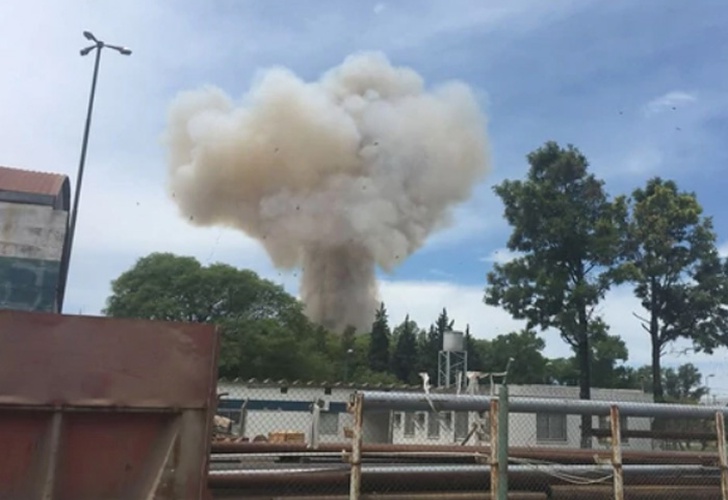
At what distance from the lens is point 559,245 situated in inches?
1367

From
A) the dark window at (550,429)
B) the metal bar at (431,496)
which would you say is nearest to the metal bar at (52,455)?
the metal bar at (431,496)

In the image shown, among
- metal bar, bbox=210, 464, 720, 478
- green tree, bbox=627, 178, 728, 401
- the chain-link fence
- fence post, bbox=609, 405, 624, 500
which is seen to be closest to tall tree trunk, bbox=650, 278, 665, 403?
green tree, bbox=627, 178, 728, 401

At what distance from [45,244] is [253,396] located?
32.4ft

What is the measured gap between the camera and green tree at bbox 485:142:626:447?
3375cm

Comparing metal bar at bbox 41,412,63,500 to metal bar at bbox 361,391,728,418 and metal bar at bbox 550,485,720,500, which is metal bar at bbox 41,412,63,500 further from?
metal bar at bbox 550,485,720,500

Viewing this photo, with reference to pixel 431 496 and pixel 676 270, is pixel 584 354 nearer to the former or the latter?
pixel 676 270

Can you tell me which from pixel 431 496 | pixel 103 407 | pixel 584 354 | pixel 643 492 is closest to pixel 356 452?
pixel 431 496

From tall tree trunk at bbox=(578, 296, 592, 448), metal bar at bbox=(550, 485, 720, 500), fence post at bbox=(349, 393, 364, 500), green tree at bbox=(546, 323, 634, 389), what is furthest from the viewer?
green tree at bbox=(546, 323, 634, 389)

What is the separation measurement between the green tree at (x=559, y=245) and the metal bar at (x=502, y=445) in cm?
2931

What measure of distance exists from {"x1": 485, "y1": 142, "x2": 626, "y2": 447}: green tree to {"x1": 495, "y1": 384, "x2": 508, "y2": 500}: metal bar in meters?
29.3

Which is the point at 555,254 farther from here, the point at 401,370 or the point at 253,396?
the point at 401,370

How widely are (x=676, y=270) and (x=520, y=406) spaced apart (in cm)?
3258

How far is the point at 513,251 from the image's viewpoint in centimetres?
3544

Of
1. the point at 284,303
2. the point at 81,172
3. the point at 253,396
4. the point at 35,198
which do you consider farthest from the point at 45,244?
the point at 284,303
